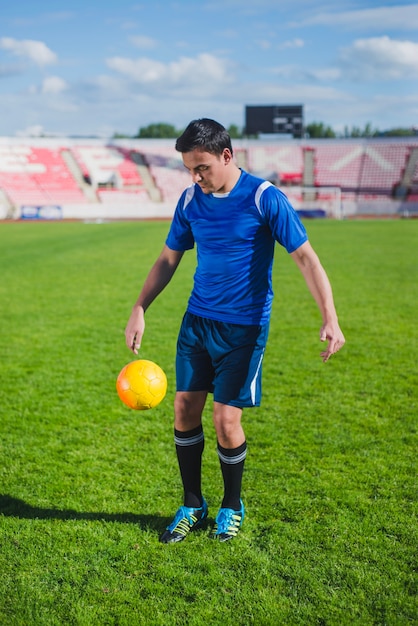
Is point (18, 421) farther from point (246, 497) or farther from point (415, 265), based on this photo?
point (415, 265)

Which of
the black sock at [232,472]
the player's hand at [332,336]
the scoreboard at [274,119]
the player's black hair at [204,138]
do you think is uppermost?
the player's black hair at [204,138]

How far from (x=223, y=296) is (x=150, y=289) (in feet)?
1.70

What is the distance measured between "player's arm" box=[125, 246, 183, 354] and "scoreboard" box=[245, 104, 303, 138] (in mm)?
47605

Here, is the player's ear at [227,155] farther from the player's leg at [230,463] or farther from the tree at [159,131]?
the tree at [159,131]

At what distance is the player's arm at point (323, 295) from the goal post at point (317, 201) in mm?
38821

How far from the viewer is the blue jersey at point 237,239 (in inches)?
127

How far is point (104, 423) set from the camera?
544cm

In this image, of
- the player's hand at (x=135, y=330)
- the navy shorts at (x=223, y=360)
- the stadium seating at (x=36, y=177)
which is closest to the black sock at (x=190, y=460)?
the navy shorts at (x=223, y=360)

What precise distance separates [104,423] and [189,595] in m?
2.59

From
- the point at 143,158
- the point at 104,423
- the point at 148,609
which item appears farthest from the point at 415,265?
the point at 143,158

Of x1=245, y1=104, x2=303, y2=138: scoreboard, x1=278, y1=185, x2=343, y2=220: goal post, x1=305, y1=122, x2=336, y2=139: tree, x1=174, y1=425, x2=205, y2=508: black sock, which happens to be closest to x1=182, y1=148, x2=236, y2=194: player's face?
x1=174, y1=425, x2=205, y2=508: black sock

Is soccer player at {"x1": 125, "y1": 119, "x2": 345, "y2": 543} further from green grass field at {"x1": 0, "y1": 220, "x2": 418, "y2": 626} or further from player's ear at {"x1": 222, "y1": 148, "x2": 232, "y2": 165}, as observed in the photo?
green grass field at {"x1": 0, "y1": 220, "x2": 418, "y2": 626}

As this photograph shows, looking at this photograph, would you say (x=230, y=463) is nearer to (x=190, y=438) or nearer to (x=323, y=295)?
(x=190, y=438)

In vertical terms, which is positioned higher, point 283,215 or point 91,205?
point 283,215
